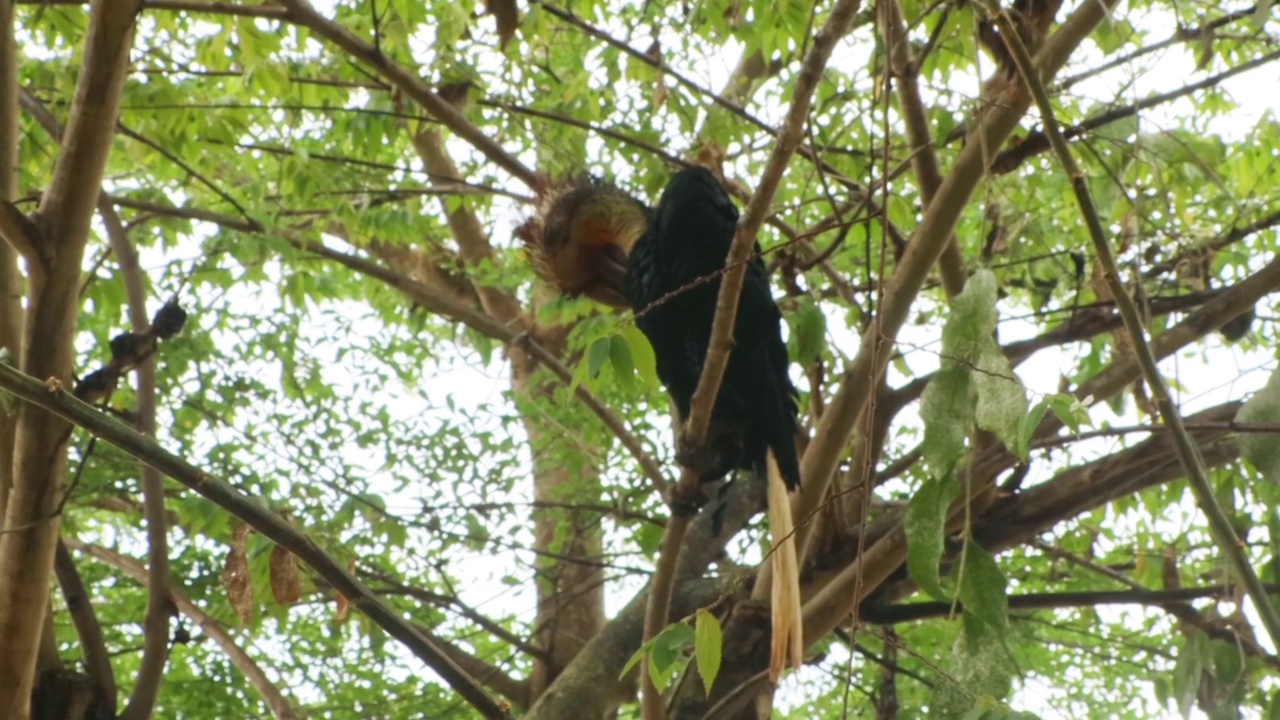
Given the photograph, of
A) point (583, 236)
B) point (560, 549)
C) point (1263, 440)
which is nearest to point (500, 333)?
point (583, 236)

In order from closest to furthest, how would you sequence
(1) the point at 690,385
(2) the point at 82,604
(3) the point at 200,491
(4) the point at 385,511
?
(3) the point at 200,491
(2) the point at 82,604
(1) the point at 690,385
(4) the point at 385,511

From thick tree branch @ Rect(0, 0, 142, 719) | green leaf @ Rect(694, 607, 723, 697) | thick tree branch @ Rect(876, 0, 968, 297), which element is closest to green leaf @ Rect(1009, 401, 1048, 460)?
green leaf @ Rect(694, 607, 723, 697)

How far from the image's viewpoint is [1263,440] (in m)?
1.44

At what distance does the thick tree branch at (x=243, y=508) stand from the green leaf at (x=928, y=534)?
609 mm

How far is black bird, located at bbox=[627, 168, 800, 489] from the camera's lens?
2.96 metres

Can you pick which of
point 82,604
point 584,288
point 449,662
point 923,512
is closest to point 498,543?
point 584,288

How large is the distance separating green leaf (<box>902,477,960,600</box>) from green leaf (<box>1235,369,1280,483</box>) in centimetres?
34

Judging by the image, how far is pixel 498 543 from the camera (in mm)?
3988

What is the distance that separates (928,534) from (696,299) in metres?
1.71

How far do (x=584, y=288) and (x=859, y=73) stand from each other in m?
1.02

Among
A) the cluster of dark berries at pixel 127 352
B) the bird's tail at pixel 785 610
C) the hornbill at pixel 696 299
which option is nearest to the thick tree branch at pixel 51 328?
the cluster of dark berries at pixel 127 352

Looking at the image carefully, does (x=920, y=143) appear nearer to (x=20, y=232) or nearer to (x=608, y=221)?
(x=608, y=221)

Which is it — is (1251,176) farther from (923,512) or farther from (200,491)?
(200,491)

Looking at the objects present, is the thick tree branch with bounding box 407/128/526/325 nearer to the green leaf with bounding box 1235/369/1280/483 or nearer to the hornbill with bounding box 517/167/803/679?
the hornbill with bounding box 517/167/803/679
